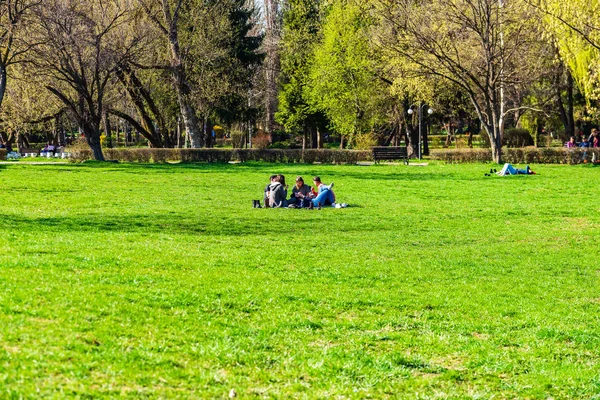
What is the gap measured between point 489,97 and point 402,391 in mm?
38957

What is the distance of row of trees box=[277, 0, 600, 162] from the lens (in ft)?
138

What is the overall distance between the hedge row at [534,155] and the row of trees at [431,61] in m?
1.53

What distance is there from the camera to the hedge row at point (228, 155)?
4744cm

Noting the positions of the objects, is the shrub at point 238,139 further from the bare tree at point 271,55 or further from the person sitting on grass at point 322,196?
the person sitting on grass at point 322,196

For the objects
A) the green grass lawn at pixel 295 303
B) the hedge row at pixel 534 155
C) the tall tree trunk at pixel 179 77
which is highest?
the tall tree trunk at pixel 179 77

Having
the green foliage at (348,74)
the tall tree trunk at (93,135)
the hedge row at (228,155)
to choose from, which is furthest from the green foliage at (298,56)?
the tall tree trunk at (93,135)

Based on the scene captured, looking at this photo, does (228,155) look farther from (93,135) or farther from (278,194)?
(278,194)

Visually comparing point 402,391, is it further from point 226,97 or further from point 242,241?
point 226,97

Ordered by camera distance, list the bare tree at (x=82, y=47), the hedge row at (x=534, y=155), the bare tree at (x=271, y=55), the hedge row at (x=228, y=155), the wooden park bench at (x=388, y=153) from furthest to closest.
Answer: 1. the bare tree at (x=271, y=55)
2. the hedge row at (x=228, y=155)
3. the wooden park bench at (x=388, y=153)
4. the hedge row at (x=534, y=155)
5. the bare tree at (x=82, y=47)

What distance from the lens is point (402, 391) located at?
6.41 metres

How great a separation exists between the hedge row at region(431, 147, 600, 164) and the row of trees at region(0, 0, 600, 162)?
5.32 ft

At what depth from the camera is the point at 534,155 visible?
44281mm

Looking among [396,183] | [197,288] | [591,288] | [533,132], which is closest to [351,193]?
[396,183]

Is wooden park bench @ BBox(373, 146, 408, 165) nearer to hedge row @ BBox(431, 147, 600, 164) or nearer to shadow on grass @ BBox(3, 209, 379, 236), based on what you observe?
hedge row @ BBox(431, 147, 600, 164)
